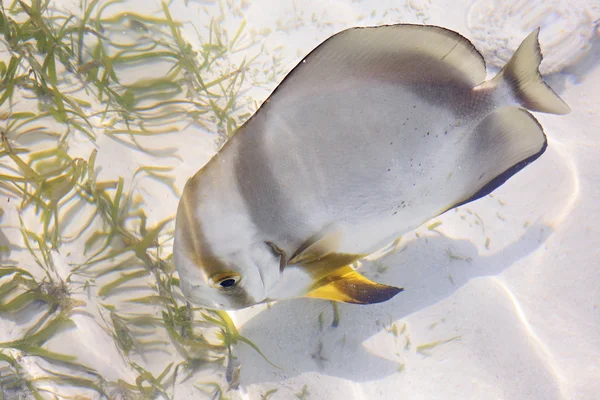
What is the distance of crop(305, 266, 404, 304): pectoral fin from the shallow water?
495 mm

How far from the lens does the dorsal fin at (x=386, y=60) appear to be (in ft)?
5.51

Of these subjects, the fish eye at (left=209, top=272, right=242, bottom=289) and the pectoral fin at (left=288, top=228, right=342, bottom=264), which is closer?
the fish eye at (left=209, top=272, right=242, bottom=289)

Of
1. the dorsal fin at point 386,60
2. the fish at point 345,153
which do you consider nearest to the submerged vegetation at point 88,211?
the fish at point 345,153

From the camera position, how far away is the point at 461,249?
308 cm

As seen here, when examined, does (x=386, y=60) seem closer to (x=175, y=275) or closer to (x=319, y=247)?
(x=319, y=247)

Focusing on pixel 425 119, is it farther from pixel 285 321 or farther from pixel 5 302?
pixel 5 302

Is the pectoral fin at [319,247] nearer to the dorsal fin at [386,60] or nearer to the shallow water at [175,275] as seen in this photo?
the dorsal fin at [386,60]

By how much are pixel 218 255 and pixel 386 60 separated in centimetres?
108

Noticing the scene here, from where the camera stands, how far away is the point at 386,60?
175cm

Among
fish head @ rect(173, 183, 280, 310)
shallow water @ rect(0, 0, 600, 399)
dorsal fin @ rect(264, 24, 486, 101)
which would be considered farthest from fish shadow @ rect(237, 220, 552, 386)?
dorsal fin @ rect(264, 24, 486, 101)

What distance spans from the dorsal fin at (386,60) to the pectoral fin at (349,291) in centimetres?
102

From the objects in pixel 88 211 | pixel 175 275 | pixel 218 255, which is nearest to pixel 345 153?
pixel 218 255

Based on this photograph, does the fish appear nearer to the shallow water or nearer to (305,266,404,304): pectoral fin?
(305,266,404,304): pectoral fin

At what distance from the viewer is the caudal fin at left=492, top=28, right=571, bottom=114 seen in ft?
6.17
